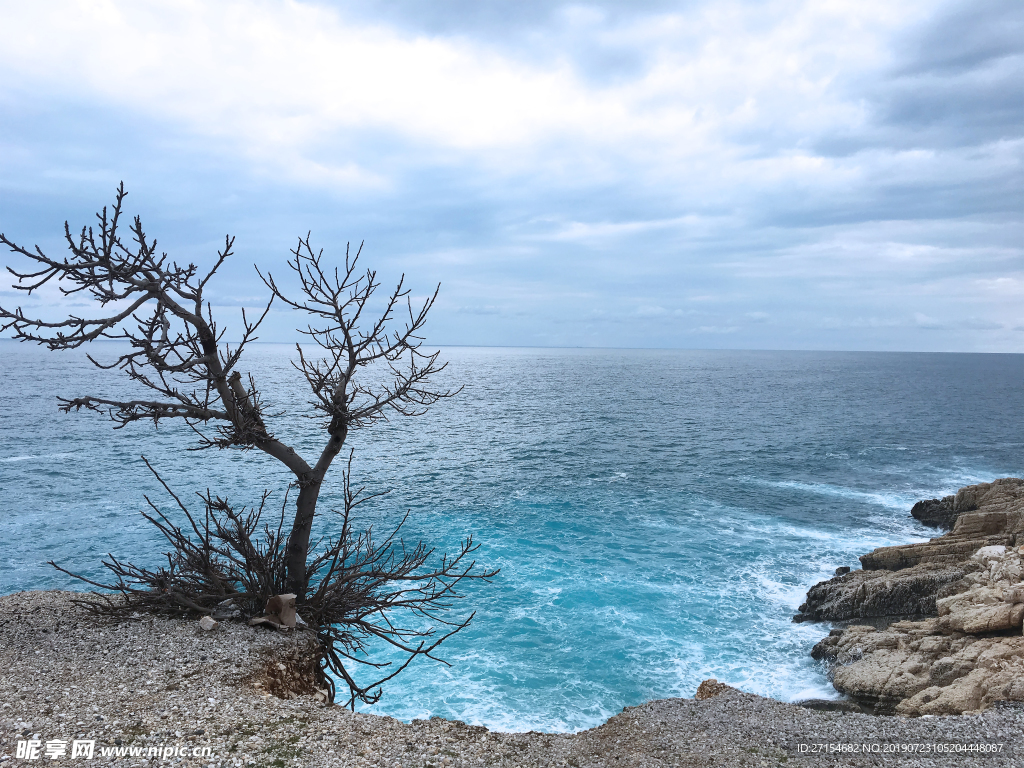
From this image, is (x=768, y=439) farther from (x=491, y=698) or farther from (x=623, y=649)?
(x=491, y=698)

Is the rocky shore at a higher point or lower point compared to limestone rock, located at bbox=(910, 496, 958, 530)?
higher

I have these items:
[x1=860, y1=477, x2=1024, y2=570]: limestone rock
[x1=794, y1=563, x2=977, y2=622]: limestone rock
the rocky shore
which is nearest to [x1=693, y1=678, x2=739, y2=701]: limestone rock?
the rocky shore

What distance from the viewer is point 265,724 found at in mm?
7160

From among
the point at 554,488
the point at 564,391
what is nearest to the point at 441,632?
the point at 554,488

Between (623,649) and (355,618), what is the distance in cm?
1454

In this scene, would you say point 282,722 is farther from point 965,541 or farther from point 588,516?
point 965,541

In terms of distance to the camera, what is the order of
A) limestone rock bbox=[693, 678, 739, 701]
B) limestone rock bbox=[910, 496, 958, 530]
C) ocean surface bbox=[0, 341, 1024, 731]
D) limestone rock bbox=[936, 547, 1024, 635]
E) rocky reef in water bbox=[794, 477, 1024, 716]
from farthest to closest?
limestone rock bbox=[910, 496, 958, 530]
ocean surface bbox=[0, 341, 1024, 731]
limestone rock bbox=[936, 547, 1024, 635]
rocky reef in water bbox=[794, 477, 1024, 716]
limestone rock bbox=[693, 678, 739, 701]

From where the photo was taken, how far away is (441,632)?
73.6ft

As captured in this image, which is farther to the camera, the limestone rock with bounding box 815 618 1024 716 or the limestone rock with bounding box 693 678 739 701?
the limestone rock with bounding box 815 618 1024 716

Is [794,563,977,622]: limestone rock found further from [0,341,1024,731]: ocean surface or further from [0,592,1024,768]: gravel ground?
[0,592,1024,768]: gravel ground

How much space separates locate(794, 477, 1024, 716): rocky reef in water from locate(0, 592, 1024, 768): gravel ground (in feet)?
16.1

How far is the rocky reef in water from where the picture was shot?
48.5 ft

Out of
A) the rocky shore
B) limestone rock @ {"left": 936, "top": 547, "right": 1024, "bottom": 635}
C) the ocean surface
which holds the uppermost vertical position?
the rocky shore

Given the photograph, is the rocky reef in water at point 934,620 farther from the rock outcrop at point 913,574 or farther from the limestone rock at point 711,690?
the limestone rock at point 711,690
